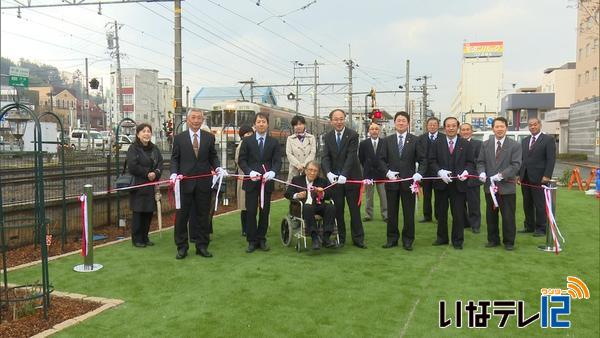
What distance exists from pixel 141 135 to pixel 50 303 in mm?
2926

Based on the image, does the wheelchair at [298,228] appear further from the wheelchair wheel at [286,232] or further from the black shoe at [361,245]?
the black shoe at [361,245]

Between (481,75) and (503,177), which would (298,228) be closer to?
(503,177)

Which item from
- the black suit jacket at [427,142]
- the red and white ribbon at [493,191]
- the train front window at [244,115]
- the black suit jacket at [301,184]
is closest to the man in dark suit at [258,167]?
the black suit jacket at [301,184]

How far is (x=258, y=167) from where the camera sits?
22.1 feet

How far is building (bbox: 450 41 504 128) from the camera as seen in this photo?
340 ft

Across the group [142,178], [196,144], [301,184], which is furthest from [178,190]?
[301,184]

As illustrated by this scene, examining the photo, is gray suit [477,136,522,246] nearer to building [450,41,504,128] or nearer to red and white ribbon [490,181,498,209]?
red and white ribbon [490,181,498,209]

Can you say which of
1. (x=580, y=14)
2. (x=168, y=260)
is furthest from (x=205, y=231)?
(x=580, y=14)

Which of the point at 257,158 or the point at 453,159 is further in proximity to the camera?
the point at 453,159

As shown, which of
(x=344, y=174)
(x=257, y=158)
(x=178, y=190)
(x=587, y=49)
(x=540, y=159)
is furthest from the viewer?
(x=587, y=49)

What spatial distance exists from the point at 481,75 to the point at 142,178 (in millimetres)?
109288

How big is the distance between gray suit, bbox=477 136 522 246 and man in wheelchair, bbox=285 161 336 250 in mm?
2381

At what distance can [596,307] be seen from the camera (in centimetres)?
462

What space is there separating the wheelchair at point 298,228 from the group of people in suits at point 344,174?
0.09 m
